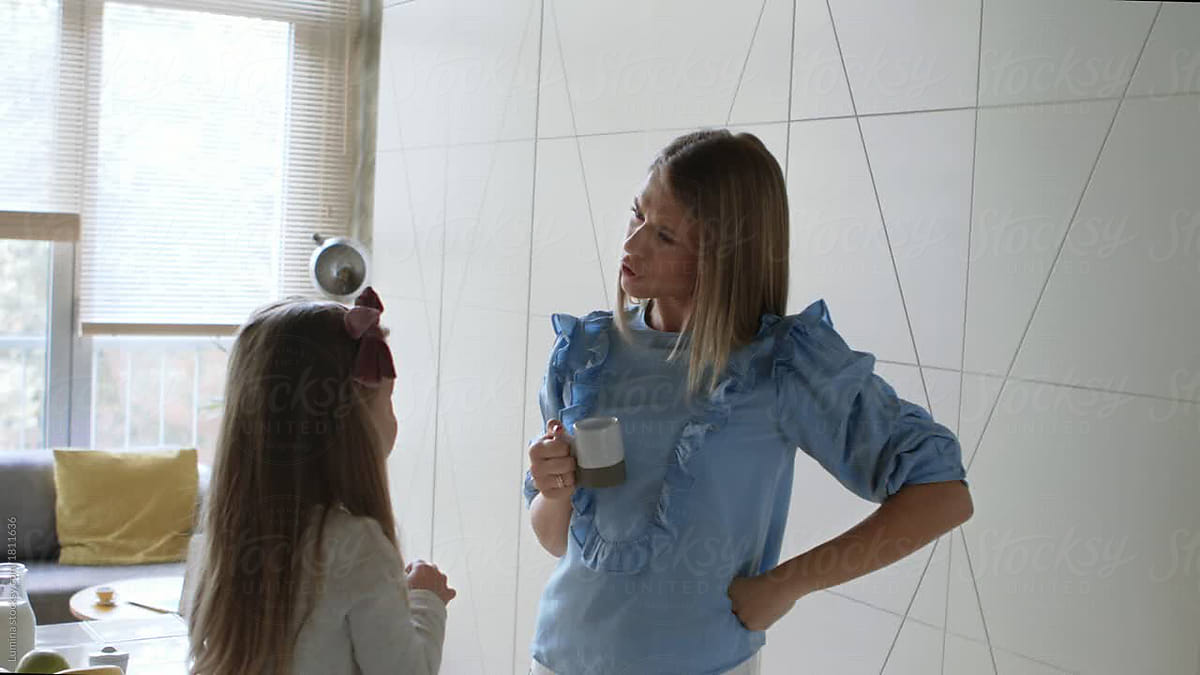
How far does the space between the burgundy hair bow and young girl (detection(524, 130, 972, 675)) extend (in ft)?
0.46

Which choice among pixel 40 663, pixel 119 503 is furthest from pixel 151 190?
pixel 40 663

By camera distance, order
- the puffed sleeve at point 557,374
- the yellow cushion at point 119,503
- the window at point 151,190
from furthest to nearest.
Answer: the yellow cushion at point 119,503 < the window at point 151,190 < the puffed sleeve at point 557,374

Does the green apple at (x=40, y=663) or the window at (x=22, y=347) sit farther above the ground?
the window at (x=22, y=347)

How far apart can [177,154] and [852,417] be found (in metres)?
1.70

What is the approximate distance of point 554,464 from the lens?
84 centimetres

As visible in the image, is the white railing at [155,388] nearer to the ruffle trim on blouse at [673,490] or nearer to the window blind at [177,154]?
the window blind at [177,154]

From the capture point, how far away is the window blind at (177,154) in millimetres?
1988

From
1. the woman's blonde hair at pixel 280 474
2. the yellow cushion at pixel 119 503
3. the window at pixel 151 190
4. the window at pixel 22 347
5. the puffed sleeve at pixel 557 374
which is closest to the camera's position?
the woman's blonde hair at pixel 280 474

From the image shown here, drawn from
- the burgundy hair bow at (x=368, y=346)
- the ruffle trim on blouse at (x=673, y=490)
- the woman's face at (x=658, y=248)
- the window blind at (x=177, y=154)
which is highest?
the window blind at (x=177, y=154)

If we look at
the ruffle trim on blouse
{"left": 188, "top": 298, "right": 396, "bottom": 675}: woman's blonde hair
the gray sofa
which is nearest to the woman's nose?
the ruffle trim on blouse

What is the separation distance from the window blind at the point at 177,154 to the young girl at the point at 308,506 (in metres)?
1.09

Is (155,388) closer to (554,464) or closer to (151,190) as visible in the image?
(151,190)

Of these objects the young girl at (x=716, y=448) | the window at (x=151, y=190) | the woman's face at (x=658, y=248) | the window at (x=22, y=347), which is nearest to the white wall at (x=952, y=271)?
the young girl at (x=716, y=448)

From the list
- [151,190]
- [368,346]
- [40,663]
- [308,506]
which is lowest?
[40,663]
